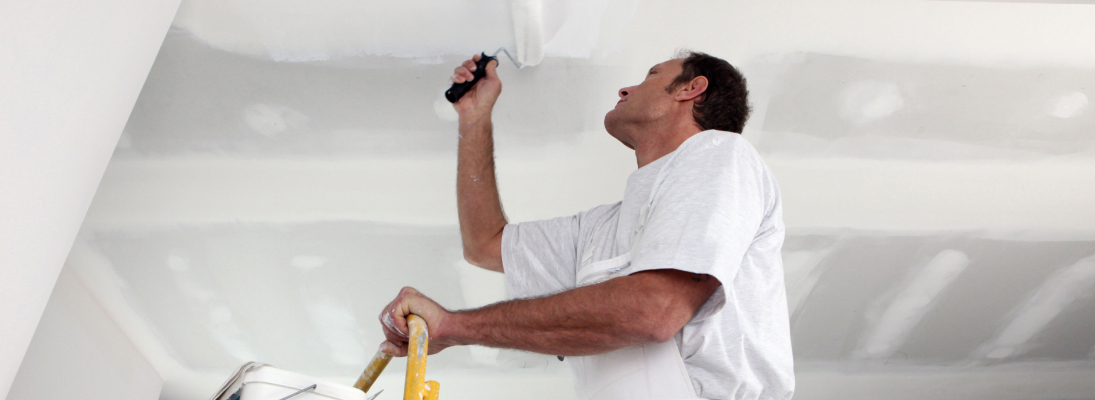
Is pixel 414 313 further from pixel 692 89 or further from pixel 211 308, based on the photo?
pixel 211 308

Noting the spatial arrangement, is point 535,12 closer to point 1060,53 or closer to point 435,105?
point 435,105

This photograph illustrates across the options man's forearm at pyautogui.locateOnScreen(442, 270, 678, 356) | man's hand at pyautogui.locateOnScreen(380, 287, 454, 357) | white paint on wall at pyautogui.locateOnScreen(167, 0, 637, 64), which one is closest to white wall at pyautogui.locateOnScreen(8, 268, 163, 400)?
white paint on wall at pyautogui.locateOnScreen(167, 0, 637, 64)

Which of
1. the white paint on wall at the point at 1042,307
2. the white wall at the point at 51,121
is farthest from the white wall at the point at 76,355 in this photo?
the white paint on wall at the point at 1042,307

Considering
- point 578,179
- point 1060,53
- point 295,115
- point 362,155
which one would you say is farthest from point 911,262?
point 295,115

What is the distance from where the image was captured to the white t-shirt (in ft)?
3.56

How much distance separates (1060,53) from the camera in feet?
6.77

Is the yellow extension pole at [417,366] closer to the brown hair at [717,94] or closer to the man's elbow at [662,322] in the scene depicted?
the man's elbow at [662,322]

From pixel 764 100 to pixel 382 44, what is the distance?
1140 mm

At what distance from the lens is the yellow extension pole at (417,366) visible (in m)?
1.07

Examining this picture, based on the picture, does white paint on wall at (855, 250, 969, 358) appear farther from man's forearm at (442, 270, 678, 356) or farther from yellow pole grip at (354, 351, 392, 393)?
yellow pole grip at (354, 351, 392, 393)

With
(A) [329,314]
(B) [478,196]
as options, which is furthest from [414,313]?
(A) [329,314]

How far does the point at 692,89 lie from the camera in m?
1.72

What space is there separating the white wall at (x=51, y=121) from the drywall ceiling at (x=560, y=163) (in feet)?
1.18

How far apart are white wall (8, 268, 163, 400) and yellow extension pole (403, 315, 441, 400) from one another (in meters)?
2.06
